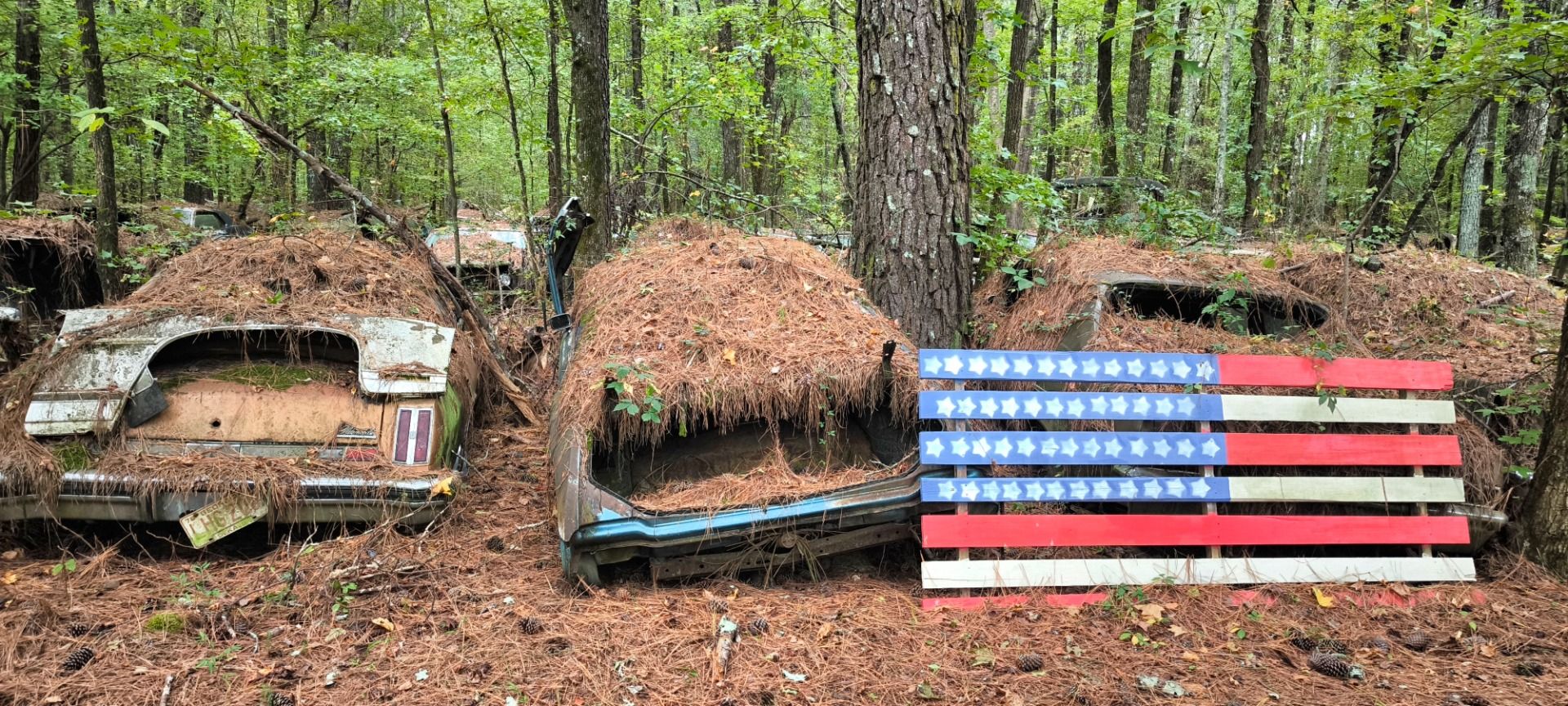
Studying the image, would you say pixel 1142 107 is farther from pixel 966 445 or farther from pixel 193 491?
pixel 193 491

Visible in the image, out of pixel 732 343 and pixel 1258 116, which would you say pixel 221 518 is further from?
pixel 1258 116

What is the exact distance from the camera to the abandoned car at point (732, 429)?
11.5ft

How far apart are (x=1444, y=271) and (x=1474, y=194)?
269 inches

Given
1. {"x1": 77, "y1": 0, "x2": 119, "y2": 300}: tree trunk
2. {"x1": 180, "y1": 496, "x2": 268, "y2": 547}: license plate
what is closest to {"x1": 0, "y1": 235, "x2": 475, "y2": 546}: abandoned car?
{"x1": 180, "y1": 496, "x2": 268, "y2": 547}: license plate

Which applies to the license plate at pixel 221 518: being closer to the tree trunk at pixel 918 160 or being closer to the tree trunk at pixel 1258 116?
the tree trunk at pixel 918 160

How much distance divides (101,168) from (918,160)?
20.8 ft

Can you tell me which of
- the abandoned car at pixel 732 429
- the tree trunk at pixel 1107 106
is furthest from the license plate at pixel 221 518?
the tree trunk at pixel 1107 106

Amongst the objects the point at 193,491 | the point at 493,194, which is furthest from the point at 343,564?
the point at 493,194

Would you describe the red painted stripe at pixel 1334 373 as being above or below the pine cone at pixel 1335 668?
above

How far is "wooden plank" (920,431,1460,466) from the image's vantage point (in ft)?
12.6

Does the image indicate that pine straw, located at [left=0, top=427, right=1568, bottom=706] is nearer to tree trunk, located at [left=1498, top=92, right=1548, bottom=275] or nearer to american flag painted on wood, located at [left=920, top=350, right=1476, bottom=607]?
american flag painted on wood, located at [left=920, top=350, right=1476, bottom=607]

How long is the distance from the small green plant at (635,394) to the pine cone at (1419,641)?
3.23m

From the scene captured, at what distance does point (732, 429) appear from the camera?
4020 mm

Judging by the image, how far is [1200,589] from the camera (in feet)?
12.2
